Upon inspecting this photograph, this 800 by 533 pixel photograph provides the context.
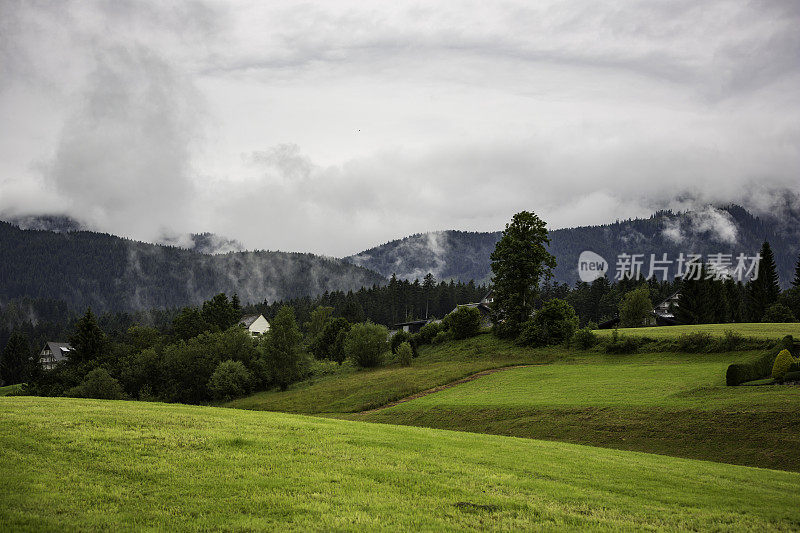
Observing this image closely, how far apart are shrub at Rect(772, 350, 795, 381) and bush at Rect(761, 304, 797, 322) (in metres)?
69.0

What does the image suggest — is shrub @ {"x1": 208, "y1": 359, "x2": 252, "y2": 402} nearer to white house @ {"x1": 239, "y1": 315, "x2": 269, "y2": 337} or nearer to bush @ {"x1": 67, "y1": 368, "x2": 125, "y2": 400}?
bush @ {"x1": 67, "y1": 368, "x2": 125, "y2": 400}

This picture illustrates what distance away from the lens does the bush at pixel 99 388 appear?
7819 cm

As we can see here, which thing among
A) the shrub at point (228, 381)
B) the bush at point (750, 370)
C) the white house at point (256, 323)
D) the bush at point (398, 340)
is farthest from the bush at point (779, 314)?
the white house at point (256, 323)

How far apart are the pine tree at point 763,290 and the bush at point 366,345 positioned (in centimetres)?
7653

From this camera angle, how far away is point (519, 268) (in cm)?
7962

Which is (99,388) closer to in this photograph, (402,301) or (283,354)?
(283,354)

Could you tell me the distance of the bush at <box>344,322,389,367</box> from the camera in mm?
83625

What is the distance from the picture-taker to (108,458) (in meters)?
15.8

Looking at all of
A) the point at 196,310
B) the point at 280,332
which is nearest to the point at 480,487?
the point at 280,332

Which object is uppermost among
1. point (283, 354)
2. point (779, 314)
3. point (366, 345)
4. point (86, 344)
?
point (779, 314)

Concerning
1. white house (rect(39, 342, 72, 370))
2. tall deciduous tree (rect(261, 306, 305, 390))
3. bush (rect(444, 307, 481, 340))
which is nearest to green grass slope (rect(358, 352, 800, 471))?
bush (rect(444, 307, 481, 340))

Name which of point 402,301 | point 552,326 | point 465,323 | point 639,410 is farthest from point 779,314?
point 402,301

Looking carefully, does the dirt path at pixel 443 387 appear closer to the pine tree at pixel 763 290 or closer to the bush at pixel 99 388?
the bush at pixel 99 388

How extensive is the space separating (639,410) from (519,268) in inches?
1848
